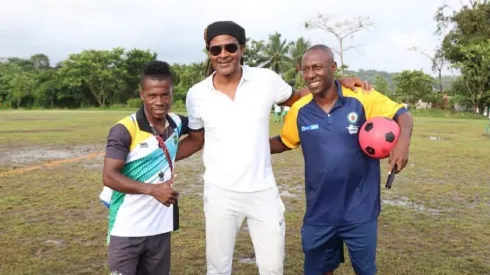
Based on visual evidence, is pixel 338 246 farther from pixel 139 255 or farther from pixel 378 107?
pixel 139 255

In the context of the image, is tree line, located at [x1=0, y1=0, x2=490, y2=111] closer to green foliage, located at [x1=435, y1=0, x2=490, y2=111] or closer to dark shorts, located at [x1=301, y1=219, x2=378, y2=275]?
green foliage, located at [x1=435, y1=0, x2=490, y2=111]

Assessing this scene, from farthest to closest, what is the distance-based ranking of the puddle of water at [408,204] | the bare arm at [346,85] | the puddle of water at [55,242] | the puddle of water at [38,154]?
the puddle of water at [38,154] < the puddle of water at [408,204] < the puddle of water at [55,242] < the bare arm at [346,85]

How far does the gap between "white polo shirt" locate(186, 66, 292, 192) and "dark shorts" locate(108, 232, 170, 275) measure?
1.81ft

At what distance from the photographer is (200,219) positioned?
6730 mm

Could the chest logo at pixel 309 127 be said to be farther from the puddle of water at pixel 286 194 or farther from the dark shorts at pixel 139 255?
the puddle of water at pixel 286 194

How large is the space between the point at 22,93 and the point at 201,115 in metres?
65.5

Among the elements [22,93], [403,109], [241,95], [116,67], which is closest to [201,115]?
[241,95]

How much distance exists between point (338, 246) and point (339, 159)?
28.2 inches

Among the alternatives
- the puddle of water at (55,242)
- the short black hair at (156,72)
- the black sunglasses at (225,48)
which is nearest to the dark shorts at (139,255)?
the short black hair at (156,72)

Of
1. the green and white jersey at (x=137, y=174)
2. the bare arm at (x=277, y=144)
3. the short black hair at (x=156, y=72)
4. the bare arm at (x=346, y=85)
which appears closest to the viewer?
the green and white jersey at (x=137, y=174)

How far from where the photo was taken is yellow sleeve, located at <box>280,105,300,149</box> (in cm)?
365

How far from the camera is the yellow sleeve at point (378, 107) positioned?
11.5 feet

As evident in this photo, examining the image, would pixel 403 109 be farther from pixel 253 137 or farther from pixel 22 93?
pixel 22 93

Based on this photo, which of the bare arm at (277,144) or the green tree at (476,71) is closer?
the bare arm at (277,144)
